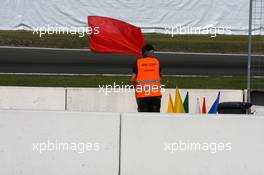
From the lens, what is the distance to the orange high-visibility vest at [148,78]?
11398mm

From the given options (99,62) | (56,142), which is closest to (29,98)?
(56,142)

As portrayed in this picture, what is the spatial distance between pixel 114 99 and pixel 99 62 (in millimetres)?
6787

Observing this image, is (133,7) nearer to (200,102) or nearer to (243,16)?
(243,16)

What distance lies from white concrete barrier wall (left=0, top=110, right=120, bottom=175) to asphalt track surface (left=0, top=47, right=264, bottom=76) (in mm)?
9856

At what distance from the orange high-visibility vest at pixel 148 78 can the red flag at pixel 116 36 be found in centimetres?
233

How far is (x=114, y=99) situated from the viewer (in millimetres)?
13445

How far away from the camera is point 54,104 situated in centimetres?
1328

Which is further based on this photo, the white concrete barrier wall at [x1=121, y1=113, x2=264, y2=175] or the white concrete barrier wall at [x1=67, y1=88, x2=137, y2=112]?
the white concrete barrier wall at [x1=67, y1=88, x2=137, y2=112]

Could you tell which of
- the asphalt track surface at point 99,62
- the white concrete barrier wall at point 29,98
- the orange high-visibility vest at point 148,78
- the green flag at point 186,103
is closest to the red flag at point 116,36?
the white concrete barrier wall at point 29,98

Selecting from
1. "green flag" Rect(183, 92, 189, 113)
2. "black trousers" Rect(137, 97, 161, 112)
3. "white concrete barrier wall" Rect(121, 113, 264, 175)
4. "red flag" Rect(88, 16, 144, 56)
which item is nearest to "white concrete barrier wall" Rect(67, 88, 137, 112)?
"red flag" Rect(88, 16, 144, 56)

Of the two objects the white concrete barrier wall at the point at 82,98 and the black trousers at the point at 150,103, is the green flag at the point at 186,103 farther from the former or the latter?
the black trousers at the point at 150,103

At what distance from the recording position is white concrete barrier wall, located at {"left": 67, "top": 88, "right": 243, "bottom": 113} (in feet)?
43.9

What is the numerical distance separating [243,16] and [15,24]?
9.13 m

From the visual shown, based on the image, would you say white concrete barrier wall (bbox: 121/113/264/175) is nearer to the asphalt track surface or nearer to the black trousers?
the black trousers
